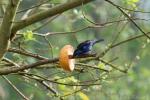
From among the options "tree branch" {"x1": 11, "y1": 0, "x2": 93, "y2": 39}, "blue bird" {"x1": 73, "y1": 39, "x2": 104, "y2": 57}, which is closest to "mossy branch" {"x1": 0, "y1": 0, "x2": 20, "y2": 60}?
"tree branch" {"x1": 11, "y1": 0, "x2": 93, "y2": 39}

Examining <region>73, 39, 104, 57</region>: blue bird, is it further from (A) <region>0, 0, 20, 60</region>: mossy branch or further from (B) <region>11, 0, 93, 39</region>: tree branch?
(A) <region>0, 0, 20, 60</region>: mossy branch

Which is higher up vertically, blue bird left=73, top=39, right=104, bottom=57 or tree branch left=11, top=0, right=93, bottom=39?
tree branch left=11, top=0, right=93, bottom=39

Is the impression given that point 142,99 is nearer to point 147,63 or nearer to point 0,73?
point 147,63

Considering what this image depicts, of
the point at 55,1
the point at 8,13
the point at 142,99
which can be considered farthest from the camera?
the point at 142,99

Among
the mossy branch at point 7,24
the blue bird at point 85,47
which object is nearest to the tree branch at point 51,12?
the mossy branch at point 7,24

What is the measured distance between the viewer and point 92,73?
2520 millimetres

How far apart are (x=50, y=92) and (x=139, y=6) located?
607 mm

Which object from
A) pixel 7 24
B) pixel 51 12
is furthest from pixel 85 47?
pixel 7 24

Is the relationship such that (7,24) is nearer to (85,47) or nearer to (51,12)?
(51,12)

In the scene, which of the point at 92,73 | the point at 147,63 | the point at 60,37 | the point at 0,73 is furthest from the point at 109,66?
the point at 147,63

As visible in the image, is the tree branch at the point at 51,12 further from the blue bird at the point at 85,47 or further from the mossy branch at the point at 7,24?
the blue bird at the point at 85,47

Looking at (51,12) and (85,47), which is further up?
(51,12)

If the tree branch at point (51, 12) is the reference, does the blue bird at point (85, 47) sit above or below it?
below

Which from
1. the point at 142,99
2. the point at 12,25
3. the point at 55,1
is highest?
the point at 55,1
